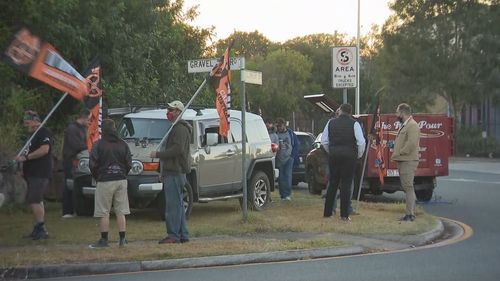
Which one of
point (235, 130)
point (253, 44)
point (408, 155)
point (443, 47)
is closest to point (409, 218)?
point (408, 155)

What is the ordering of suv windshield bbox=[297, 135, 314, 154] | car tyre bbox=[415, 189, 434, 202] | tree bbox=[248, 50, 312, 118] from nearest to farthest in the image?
1. car tyre bbox=[415, 189, 434, 202]
2. suv windshield bbox=[297, 135, 314, 154]
3. tree bbox=[248, 50, 312, 118]

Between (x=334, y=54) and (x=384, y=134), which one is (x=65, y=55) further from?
(x=384, y=134)

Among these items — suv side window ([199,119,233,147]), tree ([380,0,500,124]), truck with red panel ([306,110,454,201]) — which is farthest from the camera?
tree ([380,0,500,124])

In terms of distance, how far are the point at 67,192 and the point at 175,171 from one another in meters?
3.32

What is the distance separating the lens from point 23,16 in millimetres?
11070

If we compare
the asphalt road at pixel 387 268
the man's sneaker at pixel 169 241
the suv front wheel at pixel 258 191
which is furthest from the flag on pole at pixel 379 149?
the man's sneaker at pixel 169 241

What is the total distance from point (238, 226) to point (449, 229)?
377cm

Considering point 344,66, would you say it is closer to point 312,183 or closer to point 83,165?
point 312,183

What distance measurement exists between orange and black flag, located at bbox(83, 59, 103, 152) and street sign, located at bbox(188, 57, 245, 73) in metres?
1.66

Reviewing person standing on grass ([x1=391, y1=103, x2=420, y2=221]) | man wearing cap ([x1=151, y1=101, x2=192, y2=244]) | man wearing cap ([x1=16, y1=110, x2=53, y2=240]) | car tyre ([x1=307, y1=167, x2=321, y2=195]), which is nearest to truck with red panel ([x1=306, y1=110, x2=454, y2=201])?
car tyre ([x1=307, y1=167, x2=321, y2=195])

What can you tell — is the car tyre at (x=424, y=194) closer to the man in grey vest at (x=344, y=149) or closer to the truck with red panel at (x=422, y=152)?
the truck with red panel at (x=422, y=152)

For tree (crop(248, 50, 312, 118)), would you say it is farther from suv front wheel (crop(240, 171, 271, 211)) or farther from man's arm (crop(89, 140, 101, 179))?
man's arm (crop(89, 140, 101, 179))

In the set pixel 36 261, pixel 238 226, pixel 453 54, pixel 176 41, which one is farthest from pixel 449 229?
pixel 453 54

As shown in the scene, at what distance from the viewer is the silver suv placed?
37.5 ft
